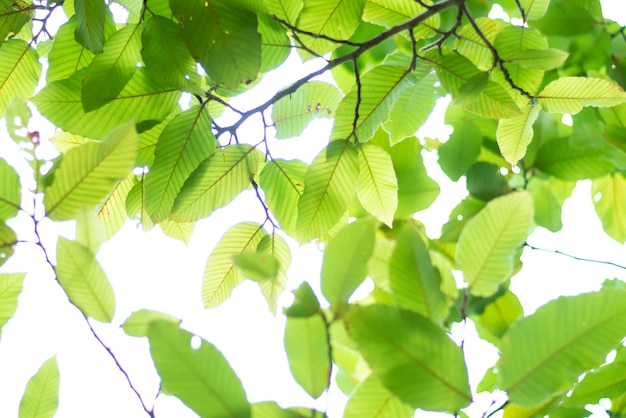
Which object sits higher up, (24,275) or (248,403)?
(24,275)

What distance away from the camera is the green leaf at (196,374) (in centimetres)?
43

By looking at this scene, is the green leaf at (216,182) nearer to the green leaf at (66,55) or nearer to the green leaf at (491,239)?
the green leaf at (66,55)

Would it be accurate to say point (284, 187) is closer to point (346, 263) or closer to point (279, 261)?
point (279, 261)

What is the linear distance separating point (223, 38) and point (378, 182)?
31 centimetres

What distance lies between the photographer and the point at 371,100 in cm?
81

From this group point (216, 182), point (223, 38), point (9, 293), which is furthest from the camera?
point (216, 182)

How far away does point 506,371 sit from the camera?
0.44 m

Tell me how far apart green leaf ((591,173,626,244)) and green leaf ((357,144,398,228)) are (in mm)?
704

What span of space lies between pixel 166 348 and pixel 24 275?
10.7 inches

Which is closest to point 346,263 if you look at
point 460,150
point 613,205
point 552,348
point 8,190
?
point 552,348

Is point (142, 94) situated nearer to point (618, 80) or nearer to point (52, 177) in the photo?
point (52, 177)

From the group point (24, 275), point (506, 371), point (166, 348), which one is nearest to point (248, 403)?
point (166, 348)

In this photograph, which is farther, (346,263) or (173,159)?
(173,159)

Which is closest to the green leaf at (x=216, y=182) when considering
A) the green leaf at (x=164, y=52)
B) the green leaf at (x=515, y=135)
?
the green leaf at (x=164, y=52)
